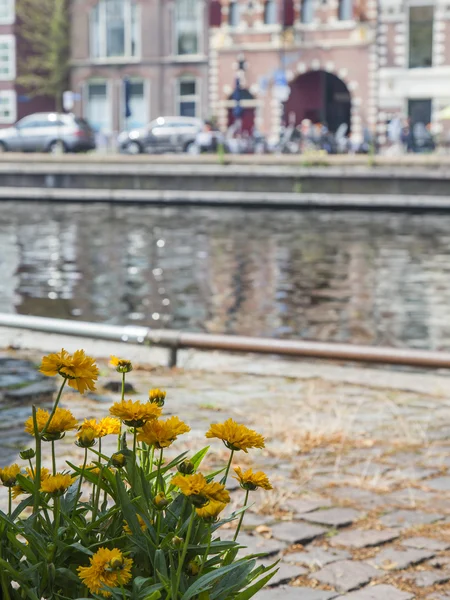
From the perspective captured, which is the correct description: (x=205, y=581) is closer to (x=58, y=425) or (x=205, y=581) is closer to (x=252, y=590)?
(x=252, y=590)

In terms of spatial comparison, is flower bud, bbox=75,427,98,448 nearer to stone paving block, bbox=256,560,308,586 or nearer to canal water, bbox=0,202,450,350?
stone paving block, bbox=256,560,308,586

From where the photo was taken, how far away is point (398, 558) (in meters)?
3.71

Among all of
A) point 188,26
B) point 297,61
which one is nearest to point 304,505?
point 297,61

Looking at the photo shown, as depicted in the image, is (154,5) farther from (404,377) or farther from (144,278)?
(404,377)

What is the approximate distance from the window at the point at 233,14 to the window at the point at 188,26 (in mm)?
2318

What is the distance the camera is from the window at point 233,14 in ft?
152

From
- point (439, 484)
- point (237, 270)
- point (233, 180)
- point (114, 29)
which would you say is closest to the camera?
point (439, 484)

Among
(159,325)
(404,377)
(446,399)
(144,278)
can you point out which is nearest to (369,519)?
(446,399)

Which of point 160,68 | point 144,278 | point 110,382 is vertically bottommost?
point 144,278

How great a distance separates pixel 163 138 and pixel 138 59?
11.4 metres

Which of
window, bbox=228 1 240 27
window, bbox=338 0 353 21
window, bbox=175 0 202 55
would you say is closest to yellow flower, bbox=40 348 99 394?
window, bbox=338 0 353 21

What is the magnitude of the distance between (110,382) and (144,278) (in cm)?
1288

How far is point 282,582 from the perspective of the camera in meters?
3.46

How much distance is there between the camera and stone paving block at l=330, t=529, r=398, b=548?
3872mm
